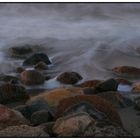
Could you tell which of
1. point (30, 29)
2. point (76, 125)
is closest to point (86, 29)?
point (30, 29)

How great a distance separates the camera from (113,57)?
20.8ft

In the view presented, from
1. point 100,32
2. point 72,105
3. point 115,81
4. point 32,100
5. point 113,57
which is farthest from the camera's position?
point 100,32

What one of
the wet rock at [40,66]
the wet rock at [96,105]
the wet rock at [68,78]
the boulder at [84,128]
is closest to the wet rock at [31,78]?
the wet rock at [68,78]

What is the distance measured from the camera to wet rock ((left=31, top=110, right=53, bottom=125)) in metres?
3.67

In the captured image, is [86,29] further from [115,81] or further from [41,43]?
[115,81]

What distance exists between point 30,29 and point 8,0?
151 inches

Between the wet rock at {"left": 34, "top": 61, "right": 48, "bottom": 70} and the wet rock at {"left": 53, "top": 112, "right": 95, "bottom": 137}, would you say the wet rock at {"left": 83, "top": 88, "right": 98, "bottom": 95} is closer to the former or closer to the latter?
the wet rock at {"left": 53, "top": 112, "right": 95, "bottom": 137}

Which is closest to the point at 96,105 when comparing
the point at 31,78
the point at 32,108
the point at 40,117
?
the point at 40,117

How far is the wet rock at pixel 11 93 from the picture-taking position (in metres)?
4.34

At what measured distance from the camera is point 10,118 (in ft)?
11.8

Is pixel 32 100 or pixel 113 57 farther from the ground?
pixel 32 100

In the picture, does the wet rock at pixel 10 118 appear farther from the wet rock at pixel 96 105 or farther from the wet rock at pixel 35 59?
the wet rock at pixel 35 59

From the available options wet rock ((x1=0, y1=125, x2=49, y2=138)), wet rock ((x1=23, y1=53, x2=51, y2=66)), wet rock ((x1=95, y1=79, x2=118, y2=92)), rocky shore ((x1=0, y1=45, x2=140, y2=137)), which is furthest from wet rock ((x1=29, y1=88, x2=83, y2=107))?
wet rock ((x1=23, y1=53, x2=51, y2=66))

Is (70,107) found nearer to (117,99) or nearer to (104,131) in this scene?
(104,131)
